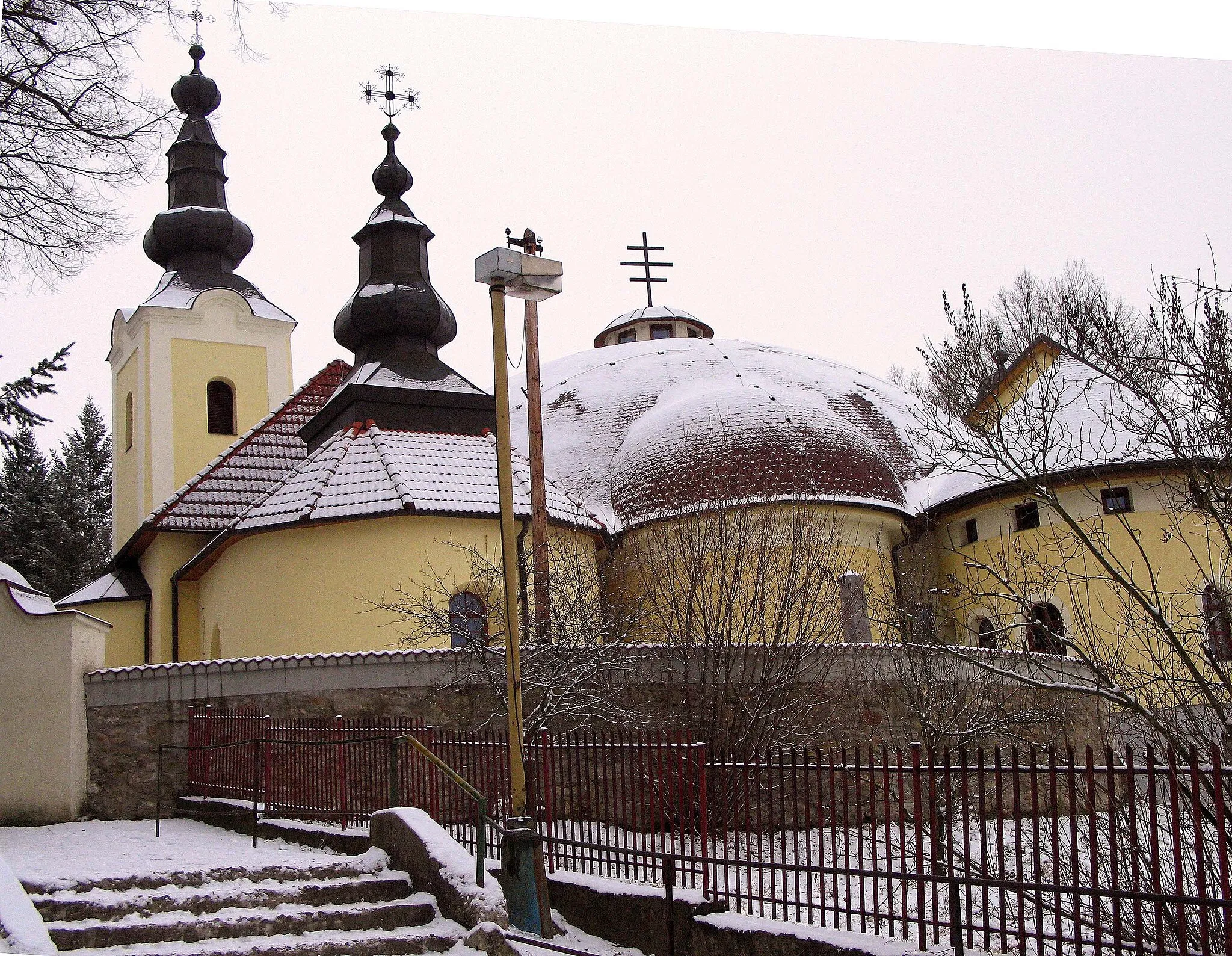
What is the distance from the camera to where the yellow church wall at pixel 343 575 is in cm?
2025

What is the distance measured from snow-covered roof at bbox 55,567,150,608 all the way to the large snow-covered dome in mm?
8316

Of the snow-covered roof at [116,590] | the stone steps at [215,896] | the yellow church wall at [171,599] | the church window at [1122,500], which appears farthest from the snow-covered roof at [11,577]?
the church window at [1122,500]

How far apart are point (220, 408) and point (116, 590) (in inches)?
209

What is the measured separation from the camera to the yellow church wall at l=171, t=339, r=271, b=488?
28953mm

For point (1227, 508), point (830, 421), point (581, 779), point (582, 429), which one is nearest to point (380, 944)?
point (581, 779)

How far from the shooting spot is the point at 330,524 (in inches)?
816

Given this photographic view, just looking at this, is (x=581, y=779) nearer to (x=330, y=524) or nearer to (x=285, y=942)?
(x=285, y=942)

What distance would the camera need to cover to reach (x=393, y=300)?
2580cm

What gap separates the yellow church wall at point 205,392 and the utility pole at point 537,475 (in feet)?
39.0

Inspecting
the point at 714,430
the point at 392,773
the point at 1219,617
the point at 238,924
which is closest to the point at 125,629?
the point at 714,430

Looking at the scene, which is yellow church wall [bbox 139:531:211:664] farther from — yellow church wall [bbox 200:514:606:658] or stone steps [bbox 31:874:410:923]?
stone steps [bbox 31:874:410:923]

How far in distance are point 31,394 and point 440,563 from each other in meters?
10.3

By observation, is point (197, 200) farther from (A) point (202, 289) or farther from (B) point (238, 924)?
(B) point (238, 924)

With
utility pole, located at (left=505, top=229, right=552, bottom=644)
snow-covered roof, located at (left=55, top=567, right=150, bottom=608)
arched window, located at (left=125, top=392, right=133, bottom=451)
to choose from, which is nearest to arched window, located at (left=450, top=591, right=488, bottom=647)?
utility pole, located at (left=505, top=229, right=552, bottom=644)
